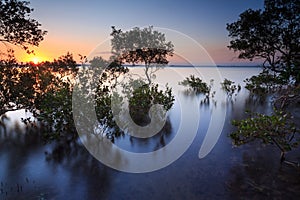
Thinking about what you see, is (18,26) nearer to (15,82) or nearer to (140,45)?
(15,82)

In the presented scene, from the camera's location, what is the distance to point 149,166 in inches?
294

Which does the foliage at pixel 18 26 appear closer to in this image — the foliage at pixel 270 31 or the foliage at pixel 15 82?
the foliage at pixel 15 82

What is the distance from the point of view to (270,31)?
Answer: 1586 centimetres

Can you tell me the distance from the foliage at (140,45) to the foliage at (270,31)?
7.05 m

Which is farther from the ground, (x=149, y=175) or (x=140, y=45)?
(x=140, y=45)

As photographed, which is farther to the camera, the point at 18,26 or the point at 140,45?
the point at 140,45

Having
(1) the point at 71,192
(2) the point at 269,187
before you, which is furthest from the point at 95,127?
(2) the point at 269,187

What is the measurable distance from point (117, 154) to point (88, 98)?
295cm

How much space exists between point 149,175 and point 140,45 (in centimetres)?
1583

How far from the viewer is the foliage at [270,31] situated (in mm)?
15266

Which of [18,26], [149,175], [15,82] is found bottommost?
[149,175]

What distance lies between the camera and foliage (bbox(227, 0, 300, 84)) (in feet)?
50.1

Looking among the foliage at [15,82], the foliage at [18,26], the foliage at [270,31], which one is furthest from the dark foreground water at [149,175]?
the foliage at [270,31]

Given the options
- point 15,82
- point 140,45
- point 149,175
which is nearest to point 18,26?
point 15,82
